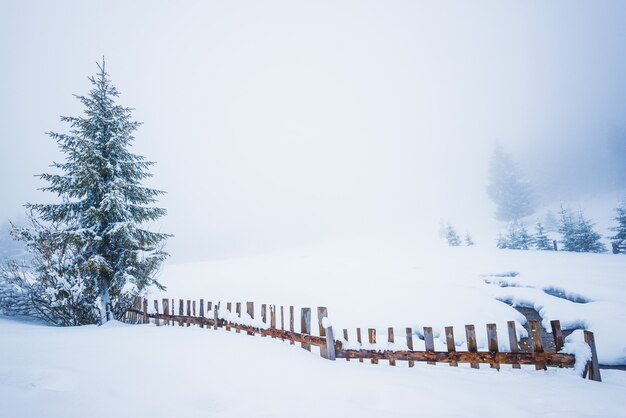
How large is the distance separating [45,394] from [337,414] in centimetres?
293

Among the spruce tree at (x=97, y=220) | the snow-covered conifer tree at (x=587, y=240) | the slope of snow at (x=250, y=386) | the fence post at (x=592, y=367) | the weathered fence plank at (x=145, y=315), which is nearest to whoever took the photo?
the slope of snow at (x=250, y=386)

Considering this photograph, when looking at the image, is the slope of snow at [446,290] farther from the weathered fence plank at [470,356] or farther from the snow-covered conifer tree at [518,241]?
the snow-covered conifer tree at [518,241]

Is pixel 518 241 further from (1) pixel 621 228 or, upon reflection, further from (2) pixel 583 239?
(1) pixel 621 228

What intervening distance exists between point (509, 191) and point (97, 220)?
48.6m

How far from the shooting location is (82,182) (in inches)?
331

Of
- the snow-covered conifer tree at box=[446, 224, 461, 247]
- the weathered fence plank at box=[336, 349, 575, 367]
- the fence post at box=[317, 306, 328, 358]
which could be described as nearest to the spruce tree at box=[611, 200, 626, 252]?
the snow-covered conifer tree at box=[446, 224, 461, 247]

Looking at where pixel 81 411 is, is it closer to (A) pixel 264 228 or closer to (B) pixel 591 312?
(B) pixel 591 312

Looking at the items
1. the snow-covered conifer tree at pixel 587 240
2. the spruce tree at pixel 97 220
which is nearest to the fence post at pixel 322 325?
the spruce tree at pixel 97 220

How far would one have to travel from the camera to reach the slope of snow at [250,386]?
114 inches

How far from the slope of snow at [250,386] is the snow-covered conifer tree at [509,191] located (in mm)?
43966

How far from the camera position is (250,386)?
11.7 feet

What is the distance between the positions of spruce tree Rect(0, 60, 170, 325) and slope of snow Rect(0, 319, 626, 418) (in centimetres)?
397

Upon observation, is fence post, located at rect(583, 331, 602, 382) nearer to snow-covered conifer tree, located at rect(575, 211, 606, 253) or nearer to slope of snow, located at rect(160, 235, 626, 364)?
slope of snow, located at rect(160, 235, 626, 364)

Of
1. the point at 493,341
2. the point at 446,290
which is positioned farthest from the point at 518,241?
the point at 493,341
